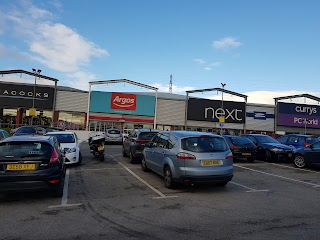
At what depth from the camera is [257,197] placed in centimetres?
737

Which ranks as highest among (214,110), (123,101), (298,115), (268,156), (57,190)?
(123,101)

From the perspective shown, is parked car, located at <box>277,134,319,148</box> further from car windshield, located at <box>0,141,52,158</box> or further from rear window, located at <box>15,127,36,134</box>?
rear window, located at <box>15,127,36,134</box>

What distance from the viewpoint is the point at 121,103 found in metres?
38.0

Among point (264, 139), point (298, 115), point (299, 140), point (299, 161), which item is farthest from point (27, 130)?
point (298, 115)

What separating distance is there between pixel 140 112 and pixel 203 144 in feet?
102

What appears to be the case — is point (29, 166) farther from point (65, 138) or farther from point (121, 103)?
point (121, 103)

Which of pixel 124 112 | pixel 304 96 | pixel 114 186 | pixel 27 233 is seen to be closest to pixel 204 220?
pixel 27 233

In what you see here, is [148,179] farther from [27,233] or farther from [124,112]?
[124,112]

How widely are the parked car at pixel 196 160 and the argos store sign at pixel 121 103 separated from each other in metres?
30.1

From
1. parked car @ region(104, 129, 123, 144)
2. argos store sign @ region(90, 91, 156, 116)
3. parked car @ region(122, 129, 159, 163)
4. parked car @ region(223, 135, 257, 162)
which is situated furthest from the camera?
argos store sign @ region(90, 91, 156, 116)

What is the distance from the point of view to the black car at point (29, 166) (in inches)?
243

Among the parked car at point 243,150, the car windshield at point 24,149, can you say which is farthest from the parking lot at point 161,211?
the parked car at point 243,150

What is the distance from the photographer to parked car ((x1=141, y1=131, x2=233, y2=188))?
24.2ft

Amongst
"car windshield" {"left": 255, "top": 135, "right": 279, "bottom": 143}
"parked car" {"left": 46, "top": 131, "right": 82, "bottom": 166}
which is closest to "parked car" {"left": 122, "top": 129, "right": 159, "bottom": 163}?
"parked car" {"left": 46, "top": 131, "right": 82, "bottom": 166}
